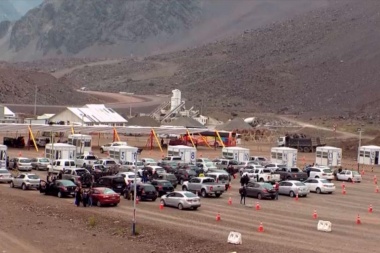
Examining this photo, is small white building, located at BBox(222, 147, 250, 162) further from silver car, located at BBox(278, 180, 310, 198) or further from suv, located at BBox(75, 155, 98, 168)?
silver car, located at BBox(278, 180, 310, 198)

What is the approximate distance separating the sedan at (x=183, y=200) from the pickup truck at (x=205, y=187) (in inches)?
183

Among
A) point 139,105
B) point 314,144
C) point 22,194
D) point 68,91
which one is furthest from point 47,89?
point 22,194

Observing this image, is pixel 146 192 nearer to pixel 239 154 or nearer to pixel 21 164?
pixel 21 164

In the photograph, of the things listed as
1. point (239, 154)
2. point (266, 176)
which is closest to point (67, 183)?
point (266, 176)

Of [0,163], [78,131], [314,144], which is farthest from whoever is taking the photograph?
[314,144]

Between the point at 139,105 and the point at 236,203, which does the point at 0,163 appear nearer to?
the point at 236,203

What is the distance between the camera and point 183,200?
3519cm

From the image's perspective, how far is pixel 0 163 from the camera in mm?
47750

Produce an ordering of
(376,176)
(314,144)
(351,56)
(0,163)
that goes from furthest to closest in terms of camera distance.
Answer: (351,56) < (314,144) < (376,176) < (0,163)

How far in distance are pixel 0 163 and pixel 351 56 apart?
531 ft

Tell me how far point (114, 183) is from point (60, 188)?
3.10m

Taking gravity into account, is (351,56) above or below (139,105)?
above

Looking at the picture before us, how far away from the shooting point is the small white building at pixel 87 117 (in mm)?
90438

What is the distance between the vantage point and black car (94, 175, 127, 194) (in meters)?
40.3
